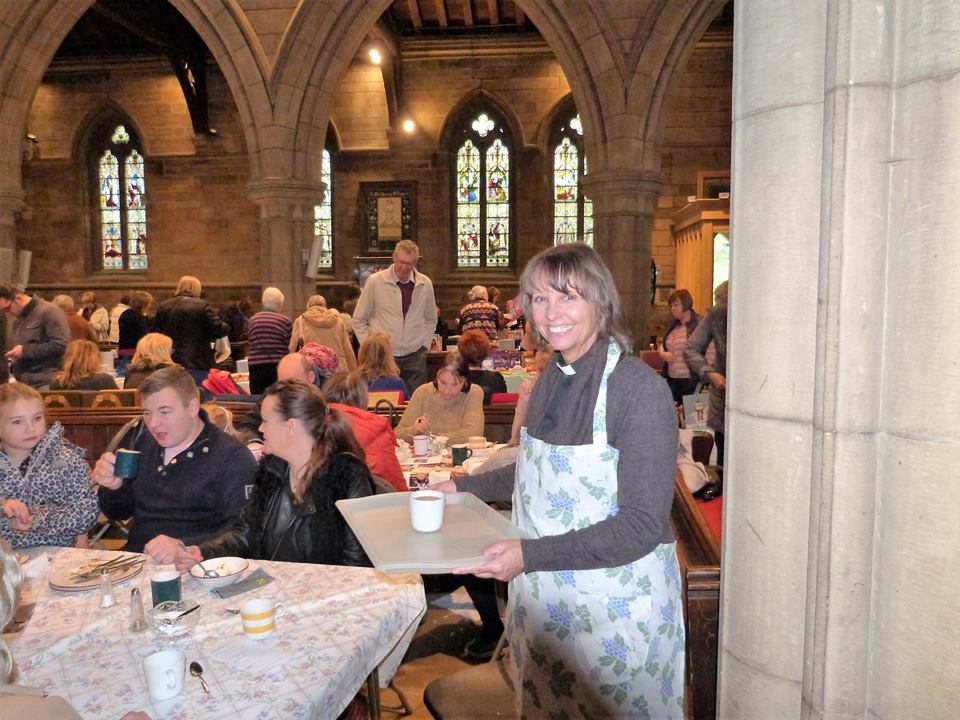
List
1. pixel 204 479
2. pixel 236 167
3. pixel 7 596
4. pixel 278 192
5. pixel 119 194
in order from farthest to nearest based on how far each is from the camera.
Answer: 1. pixel 119 194
2. pixel 236 167
3. pixel 278 192
4. pixel 204 479
5. pixel 7 596

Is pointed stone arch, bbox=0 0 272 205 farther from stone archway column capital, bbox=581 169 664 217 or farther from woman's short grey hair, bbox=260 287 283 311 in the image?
stone archway column capital, bbox=581 169 664 217

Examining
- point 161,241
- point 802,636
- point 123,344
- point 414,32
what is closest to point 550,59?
point 414,32

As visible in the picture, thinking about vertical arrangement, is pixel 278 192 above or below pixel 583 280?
above

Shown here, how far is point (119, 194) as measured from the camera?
15.1 meters

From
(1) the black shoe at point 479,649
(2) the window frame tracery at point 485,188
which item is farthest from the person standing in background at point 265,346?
(2) the window frame tracery at point 485,188

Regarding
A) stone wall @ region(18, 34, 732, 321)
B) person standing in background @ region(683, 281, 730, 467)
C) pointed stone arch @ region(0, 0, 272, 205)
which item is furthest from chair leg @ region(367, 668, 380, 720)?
stone wall @ region(18, 34, 732, 321)

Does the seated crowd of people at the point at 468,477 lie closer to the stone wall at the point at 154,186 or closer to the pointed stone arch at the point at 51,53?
the pointed stone arch at the point at 51,53

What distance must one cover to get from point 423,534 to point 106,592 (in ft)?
3.32

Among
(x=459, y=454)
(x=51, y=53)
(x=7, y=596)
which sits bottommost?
(x=459, y=454)

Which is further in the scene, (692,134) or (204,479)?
(692,134)

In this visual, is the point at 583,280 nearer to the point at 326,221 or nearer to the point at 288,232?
the point at 288,232

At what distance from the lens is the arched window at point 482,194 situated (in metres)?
14.2

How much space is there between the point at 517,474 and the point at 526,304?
0.41m

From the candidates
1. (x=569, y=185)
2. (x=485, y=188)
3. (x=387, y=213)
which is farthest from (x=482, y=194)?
(x=387, y=213)
